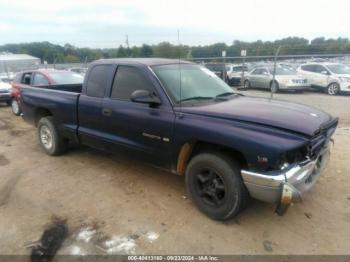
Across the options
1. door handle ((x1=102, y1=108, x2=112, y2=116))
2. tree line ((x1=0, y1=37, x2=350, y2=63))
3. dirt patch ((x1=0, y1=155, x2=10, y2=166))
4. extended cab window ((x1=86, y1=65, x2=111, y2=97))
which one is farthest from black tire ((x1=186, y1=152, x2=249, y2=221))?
dirt patch ((x1=0, y1=155, x2=10, y2=166))

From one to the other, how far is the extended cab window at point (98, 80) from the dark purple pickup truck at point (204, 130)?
0.7 inches

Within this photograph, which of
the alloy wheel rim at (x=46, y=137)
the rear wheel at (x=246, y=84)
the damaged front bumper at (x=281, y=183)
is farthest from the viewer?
the rear wheel at (x=246, y=84)

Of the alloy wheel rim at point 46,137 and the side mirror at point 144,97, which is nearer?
the side mirror at point 144,97

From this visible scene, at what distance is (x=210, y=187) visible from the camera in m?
3.66

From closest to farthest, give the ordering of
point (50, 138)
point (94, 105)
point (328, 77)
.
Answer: point (94, 105)
point (50, 138)
point (328, 77)

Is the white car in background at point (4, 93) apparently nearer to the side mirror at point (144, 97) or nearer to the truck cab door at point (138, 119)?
the truck cab door at point (138, 119)

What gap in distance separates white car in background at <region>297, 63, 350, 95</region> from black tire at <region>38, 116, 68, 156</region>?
14270 mm

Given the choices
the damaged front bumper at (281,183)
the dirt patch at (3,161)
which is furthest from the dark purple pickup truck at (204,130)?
the dirt patch at (3,161)

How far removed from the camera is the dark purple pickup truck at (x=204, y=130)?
10.2ft

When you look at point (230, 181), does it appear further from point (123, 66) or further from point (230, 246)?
point (123, 66)

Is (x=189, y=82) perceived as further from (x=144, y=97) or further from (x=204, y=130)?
(x=204, y=130)

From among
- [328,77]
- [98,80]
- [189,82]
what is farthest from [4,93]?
[328,77]

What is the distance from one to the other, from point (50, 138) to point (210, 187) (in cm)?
366

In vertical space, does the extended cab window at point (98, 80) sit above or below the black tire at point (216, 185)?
above
